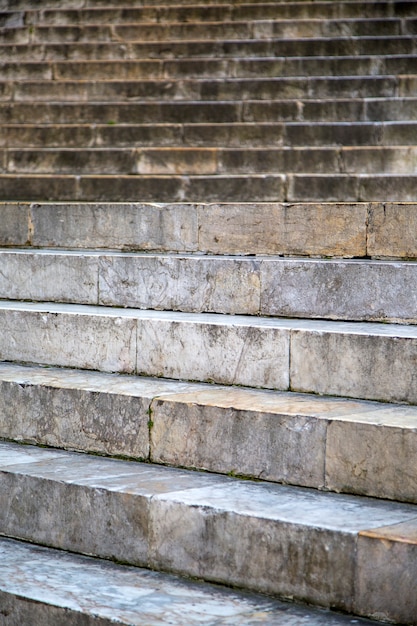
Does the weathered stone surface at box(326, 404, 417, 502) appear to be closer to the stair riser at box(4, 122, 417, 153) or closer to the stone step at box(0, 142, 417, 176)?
the stone step at box(0, 142, 417, 176)

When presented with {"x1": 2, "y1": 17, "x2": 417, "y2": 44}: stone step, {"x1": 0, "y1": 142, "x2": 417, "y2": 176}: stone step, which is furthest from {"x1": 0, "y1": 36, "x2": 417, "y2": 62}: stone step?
{"x1": 0, "y1": 142, "x2": 417, "y2": 176}: stone step

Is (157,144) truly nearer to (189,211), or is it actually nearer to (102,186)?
(102,186)

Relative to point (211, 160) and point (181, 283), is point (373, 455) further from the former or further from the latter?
point (211, 160)

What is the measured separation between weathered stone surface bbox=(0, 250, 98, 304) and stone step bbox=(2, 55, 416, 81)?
158 inches

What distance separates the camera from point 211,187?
765 centimetres

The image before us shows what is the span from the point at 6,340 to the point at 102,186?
8.61 ft

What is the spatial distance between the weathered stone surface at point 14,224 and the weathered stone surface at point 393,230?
2661mm

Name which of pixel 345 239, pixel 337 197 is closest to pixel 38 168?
pixel 337 197

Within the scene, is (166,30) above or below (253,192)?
above

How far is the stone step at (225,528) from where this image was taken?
3.24 metres

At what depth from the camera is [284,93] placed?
9.00 m

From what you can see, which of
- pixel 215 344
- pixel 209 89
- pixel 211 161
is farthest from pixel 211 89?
pixel 215 344

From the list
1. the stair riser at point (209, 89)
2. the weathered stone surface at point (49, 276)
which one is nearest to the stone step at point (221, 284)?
the weathered stone surface at point (49, 276)

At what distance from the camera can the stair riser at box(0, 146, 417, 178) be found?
7539 mm
